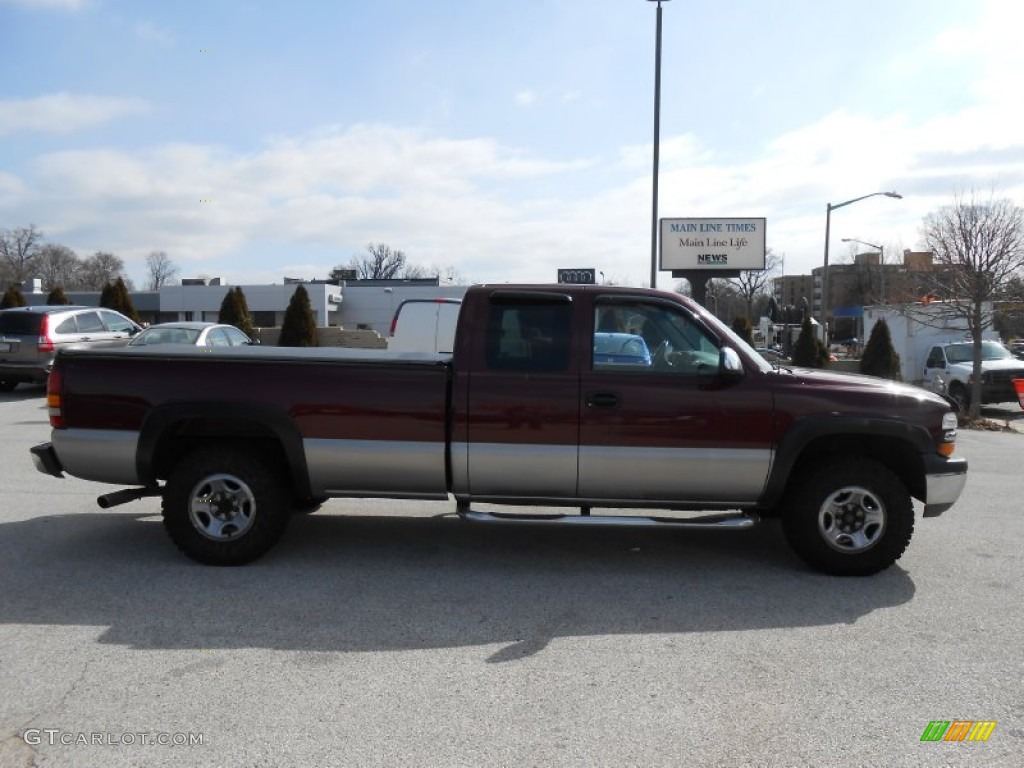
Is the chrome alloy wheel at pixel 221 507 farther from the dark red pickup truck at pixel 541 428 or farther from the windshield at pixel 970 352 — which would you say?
the windshield at pixel 970 352

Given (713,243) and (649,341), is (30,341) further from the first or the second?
(713,243)

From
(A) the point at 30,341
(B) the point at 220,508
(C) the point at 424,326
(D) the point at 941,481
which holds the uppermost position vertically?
(C) the point at 424,326

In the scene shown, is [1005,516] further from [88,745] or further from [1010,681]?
[88,745]

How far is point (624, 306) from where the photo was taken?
17.9 feet

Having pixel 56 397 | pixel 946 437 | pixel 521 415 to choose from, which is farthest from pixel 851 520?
pixel 56 397

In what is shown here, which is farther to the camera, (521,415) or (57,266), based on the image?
(57,266)

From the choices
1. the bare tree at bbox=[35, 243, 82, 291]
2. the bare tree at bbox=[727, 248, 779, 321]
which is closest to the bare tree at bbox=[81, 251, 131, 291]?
the bare tree at bbox=[35, 243, 82, 291]

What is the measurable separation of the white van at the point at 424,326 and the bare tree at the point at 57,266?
353ft

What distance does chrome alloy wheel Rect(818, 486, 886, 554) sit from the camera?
5.25 metres

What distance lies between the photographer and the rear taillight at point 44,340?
50.4 ft
